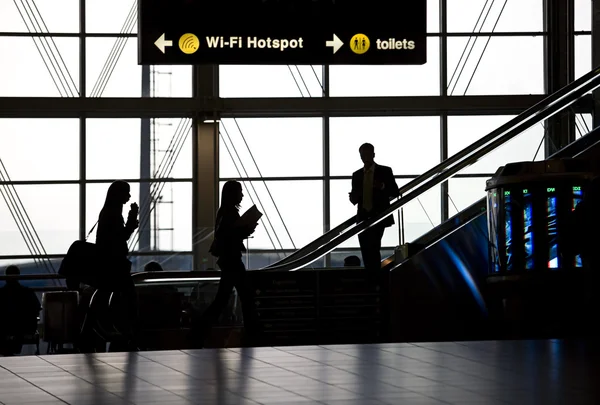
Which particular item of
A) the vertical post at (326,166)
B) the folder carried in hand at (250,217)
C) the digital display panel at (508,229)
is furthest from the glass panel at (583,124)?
the vertical post at (326,166)

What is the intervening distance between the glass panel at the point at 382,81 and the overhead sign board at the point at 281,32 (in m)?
11.6

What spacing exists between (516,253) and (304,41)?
2.64 meters

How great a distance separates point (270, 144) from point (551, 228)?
43.6 feet

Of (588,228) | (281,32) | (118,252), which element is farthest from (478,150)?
(588,228)

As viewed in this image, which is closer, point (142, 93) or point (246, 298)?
point (246, 298)

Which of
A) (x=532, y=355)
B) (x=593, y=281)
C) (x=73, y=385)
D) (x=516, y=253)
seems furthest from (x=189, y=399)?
(x=516, y=253)

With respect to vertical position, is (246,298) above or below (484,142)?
below

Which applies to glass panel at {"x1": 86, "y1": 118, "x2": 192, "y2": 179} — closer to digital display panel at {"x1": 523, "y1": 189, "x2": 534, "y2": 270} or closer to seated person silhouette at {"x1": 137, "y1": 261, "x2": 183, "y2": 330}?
seated person silhouette at {"x1": 137, "y1": 261, "x2": 183, "y2": 330}

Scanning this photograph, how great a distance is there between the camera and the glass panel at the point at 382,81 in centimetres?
2247

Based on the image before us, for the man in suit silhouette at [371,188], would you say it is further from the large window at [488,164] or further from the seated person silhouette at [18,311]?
the seated person silhouette at [18,311]

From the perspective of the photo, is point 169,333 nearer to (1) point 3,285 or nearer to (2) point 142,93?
(1) point 3,285

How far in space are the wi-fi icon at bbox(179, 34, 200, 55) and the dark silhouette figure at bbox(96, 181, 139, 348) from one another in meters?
1.35

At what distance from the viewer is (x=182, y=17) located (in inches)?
412

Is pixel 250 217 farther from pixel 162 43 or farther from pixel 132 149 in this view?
pixel 132 149
